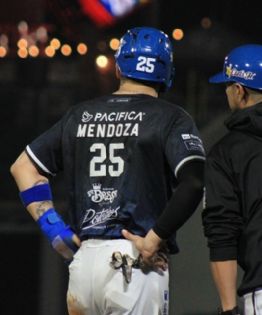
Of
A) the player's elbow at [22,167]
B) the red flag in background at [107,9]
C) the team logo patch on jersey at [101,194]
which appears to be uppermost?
the red flag in background at [107,9]

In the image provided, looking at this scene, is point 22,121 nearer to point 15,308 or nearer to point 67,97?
point 67,97

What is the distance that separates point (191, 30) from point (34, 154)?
186 centimetres

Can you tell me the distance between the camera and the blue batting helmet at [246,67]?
388 centimetres

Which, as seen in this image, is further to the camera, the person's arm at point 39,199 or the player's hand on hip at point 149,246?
the person's arm at point 39,199

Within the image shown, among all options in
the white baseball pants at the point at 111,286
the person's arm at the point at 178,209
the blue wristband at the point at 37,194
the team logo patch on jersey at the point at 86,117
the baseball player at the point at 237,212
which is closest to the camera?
the baseball player at the point at 237,212

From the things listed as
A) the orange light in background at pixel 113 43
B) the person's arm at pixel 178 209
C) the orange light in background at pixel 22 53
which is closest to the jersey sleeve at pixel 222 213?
the person's arm at pixel 178 209

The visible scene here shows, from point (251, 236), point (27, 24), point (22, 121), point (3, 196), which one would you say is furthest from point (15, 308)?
point (251, 236)

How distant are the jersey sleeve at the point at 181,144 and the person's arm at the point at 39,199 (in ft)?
1.89

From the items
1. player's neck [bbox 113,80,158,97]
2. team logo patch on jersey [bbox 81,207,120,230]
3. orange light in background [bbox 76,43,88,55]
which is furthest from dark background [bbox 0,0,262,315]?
team logo patch on jersey [bbox 81,207,120,230]

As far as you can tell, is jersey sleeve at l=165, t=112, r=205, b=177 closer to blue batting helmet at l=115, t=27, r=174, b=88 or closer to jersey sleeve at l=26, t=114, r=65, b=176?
blue batting helmet at l=115, t=27, r=174, b=88

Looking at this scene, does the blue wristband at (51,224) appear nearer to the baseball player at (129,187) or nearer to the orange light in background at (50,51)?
the baseball player at (129,187)

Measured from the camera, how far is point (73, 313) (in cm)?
410

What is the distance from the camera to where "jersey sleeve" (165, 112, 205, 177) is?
12.7ft

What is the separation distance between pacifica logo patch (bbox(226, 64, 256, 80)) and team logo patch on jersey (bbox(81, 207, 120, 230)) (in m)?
0.70
